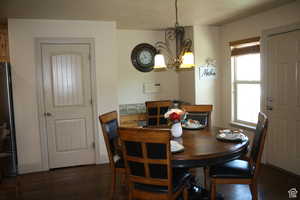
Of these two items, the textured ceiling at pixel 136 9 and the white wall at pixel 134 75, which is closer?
the textured ceiling at pixel 136 9

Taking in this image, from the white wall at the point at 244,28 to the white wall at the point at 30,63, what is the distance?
83.9 inches

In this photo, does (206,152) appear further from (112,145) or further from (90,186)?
(90,186)

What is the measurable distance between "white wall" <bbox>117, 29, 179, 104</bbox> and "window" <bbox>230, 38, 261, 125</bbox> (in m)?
1.36

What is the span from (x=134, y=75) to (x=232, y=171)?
3.14m

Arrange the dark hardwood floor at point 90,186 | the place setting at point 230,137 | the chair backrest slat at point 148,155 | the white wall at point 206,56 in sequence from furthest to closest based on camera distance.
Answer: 1. the white wall at point 206,56
2. the dark hardwood floor at point 90,186
3. the place setting at point 230,137
4. the chair backrest slat at point 148,155

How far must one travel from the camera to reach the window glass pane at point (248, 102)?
4.23 metres

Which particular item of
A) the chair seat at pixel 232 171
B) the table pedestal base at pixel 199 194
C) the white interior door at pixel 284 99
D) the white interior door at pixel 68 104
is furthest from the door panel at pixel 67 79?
the white interior door at pixel 284 99

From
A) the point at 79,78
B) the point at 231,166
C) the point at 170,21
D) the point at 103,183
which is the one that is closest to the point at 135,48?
the point at 170,21

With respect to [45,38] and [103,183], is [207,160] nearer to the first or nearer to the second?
[103,183]

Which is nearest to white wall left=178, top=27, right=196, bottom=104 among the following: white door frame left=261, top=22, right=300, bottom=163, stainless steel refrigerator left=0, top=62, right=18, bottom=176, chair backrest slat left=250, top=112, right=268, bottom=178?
white door frame left=261, top=22, right=300, bottom=163

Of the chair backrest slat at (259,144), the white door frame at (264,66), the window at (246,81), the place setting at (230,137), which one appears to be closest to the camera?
the chair backrest slat at (259,144)

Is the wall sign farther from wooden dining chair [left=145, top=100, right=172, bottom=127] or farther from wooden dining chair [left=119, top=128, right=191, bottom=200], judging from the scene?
wooden dining chair [left=119, top=128, right=191, bottom=200]

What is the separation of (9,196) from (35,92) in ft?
5.03

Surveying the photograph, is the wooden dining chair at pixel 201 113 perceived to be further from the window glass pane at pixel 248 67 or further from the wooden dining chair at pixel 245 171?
the window glass pane at pixel 248 67
